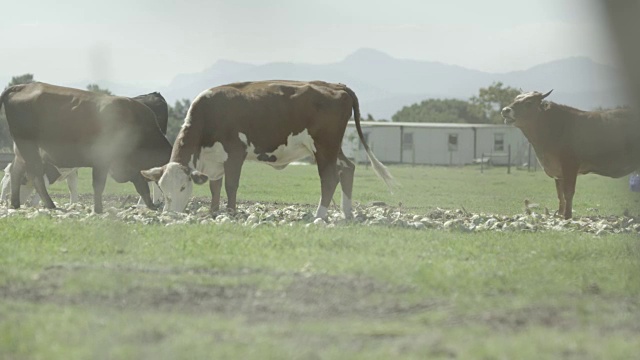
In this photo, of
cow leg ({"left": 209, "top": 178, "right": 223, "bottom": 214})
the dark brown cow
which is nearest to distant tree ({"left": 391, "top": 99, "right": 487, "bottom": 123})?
the dark brown cow

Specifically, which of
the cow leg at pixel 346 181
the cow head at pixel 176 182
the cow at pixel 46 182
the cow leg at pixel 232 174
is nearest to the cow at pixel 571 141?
the cow leg at pixel 346 181

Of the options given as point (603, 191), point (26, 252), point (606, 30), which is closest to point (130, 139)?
point (26, 252)

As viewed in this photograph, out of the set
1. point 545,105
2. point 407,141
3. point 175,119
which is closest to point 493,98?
point 407,141

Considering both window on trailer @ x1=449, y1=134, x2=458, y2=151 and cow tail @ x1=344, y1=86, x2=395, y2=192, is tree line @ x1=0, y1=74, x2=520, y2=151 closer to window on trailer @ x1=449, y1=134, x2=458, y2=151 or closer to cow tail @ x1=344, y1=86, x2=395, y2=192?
window on trailer @ x1=449, y1=134, x2=458, y2=151

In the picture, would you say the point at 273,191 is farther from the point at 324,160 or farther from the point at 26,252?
the point at 26,252

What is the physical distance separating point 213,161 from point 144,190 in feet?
5.79

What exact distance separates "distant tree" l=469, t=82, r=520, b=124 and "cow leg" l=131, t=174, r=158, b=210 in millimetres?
79807

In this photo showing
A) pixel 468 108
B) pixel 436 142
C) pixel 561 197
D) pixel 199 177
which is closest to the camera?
pixel 199 177

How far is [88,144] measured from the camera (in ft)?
59.8

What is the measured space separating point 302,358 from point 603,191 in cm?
2813

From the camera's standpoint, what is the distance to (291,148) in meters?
17.4

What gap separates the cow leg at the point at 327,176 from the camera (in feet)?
55.2

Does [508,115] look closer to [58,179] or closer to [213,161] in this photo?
[213,161]

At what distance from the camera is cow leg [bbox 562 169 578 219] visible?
707 inches
